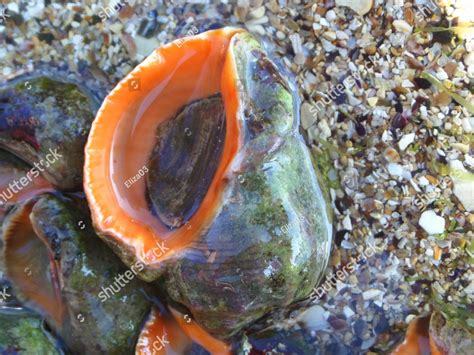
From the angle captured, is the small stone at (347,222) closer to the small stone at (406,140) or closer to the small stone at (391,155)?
the small stone at (391,155)

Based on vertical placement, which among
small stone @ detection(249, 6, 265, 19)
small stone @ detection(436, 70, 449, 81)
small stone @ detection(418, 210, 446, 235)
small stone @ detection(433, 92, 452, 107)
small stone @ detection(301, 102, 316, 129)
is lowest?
small stone @ detection(418, 210, 446, 235)

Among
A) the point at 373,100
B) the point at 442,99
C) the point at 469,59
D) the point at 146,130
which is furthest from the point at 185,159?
the point at 469,59

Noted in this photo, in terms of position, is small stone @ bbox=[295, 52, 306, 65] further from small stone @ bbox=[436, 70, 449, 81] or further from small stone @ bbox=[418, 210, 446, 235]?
small stone @ bbox=[418, 210, 446, 235]

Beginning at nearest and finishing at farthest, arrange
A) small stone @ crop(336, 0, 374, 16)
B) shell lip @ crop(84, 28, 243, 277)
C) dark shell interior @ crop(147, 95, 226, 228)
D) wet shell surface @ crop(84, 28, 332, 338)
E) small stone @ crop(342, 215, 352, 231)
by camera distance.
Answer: wet shell surface @ crop(84, 28, 332, 338), shell lip @ crop(84, 28, 243, 277), dark shell interior @ crop(147, 95, 226, 228), small stone @ crop(336, 0, 374, 16), small stone @ crop(342, 215, 352, 231)

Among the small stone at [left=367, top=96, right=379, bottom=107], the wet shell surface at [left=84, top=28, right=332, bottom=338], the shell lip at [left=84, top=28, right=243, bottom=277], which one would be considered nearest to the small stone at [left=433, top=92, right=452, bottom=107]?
the small stone at [left=367, top=96, right=379, bottom=107]

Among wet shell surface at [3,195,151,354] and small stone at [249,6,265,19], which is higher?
small stone at [249,6,265,19]

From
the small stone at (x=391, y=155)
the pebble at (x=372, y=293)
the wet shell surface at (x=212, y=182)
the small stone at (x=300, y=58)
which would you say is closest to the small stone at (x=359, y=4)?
the small stone at (x=300, y=58)

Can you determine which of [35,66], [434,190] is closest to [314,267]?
[434,190]

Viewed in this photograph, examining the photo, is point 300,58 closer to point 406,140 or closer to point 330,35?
point 330,35
